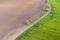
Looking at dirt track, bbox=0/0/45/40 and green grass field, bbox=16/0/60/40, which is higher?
dirt track, bbox=0/0/45/40

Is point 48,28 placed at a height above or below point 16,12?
below

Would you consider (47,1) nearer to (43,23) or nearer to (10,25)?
(43,23)

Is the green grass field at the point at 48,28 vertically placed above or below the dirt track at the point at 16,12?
below

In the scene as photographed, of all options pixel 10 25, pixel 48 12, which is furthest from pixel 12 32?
pixel 48 12
